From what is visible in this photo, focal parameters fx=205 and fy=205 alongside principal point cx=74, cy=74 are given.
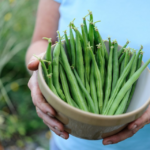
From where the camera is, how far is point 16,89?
1.82 meters

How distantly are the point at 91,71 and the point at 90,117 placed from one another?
10.0 inches

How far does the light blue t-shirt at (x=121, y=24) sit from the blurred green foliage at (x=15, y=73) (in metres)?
0.92

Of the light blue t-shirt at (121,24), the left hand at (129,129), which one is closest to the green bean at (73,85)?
the left hand at (129,129)

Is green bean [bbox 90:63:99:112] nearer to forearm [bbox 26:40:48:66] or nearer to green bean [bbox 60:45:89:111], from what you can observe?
green bean [bbox 60:45:89:111]

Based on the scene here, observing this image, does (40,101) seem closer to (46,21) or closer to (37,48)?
(37,48)

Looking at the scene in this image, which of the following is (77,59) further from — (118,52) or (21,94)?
(21,94)

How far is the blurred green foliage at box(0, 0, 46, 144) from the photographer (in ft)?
5.51

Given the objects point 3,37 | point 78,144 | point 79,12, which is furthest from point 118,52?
point 3,37

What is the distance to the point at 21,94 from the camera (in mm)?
1848

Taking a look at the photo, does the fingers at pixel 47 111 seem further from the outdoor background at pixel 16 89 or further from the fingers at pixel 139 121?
the outdoor background at pixel 16 89

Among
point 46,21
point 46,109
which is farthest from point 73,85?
point 46,21

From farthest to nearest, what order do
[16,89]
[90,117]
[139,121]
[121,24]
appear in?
[16,89] < [121,24] < [139,121] < [90,117]

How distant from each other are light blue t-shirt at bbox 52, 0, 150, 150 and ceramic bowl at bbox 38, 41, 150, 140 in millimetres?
224

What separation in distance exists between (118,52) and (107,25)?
16 centimetres
